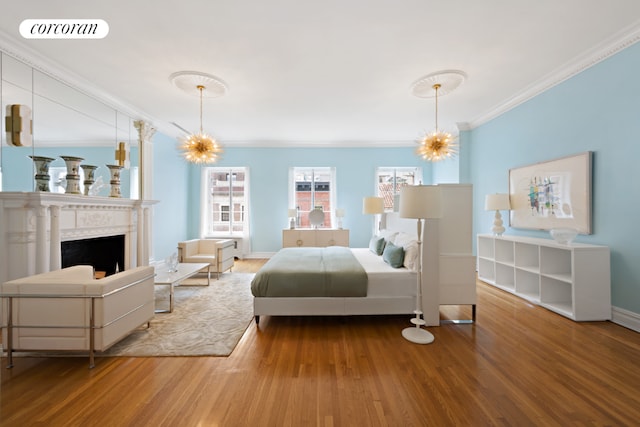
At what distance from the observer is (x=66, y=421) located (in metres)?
1.59

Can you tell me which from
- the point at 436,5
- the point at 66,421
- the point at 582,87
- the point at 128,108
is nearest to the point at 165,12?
the point at 436,5

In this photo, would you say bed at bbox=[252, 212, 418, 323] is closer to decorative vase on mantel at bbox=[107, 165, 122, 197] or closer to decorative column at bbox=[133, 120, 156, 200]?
decorative vase on mantel at bbox=[107, 165, 122, 197]

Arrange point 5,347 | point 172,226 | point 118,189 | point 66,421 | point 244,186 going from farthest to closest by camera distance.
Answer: point 244,186
point 172,226
point 118,189
point 5,347
point 66,421

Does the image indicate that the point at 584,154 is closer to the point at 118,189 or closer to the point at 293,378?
the point at 293,378

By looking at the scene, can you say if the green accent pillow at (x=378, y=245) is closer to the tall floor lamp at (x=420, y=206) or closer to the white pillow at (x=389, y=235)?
the white pillow at (x=389, y=235)

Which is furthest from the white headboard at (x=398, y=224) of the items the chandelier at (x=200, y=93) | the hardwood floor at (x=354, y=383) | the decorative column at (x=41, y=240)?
the decorative column at (x=41, y=240)

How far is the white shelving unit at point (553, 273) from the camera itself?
299 cm

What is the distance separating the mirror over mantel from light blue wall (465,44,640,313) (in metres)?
6.49

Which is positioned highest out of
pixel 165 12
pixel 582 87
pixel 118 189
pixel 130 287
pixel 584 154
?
pixel 165 12

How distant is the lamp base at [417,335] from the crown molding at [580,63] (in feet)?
12.0

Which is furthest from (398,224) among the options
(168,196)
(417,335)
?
(168,196)

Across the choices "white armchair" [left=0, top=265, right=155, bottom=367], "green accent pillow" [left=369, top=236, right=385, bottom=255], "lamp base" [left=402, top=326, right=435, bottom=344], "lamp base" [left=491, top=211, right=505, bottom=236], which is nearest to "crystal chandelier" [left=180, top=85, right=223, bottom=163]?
"white armchair" [left=0, top=265, right=155, bottom=367]

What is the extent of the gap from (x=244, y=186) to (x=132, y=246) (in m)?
2.99

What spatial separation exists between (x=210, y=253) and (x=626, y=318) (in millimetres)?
5912
